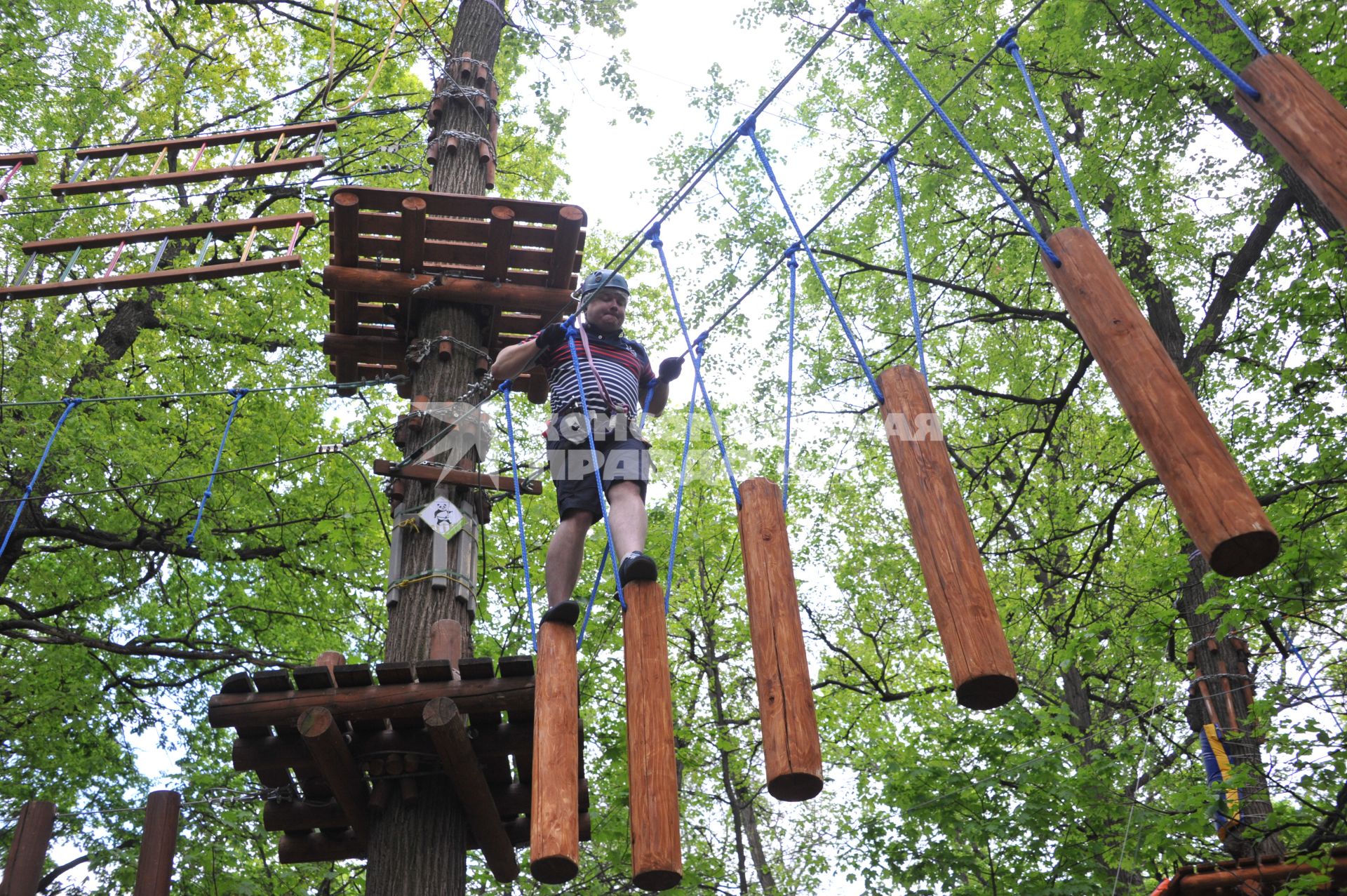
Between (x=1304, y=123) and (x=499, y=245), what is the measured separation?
4.24m

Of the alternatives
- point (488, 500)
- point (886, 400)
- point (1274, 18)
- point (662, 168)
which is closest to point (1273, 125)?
point (886, 400)

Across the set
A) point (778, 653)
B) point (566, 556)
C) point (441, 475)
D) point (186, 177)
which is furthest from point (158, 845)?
point (186, 177)

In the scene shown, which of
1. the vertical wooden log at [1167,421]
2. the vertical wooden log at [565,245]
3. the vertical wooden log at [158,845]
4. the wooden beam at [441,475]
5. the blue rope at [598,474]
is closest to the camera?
the vertical wooden log at [1167,421]

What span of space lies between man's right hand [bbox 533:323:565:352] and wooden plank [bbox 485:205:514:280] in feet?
4.33

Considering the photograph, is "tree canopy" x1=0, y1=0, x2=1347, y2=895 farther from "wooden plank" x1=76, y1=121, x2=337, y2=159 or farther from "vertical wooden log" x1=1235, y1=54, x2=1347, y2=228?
"vertical wooden log" x1=1235, y1=54, x2=1347, y2=228

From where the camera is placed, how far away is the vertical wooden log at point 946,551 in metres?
2.25

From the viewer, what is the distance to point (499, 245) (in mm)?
5758

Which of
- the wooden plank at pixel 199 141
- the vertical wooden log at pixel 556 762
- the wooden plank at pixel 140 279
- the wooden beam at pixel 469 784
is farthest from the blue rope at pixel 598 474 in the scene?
the wooden plank at pixel 199 141

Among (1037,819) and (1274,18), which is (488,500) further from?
(1274,18)

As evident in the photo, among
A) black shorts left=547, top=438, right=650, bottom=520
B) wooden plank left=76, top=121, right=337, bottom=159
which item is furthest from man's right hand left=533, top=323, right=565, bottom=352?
wooden plank left=76, top=121, right=337, bottom=159

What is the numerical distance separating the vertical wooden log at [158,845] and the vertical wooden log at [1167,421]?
13.8ft

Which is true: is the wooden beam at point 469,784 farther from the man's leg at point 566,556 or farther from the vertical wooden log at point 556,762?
the vertical wooden log at point 556,762

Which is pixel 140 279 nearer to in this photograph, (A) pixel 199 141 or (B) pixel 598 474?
(A) pixel 199 141

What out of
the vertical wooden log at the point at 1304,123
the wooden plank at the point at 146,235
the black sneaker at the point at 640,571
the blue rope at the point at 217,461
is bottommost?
the black sneaker at the point at 640,571
